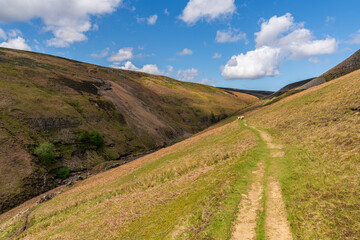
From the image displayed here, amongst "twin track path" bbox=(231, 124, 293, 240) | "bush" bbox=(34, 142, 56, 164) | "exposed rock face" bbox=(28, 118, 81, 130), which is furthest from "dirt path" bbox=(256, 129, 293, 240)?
"exposed rock face" bbox=(28, 118, 81, 130)

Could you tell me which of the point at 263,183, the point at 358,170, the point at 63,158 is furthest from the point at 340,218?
the point at 63,158

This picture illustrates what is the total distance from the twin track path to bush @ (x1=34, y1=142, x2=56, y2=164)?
57.2 m

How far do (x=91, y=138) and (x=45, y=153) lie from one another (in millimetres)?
15875

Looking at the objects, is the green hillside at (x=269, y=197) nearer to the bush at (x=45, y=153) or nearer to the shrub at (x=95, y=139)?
the bush at (x=45, y=153)

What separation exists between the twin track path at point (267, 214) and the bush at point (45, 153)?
2251 inches

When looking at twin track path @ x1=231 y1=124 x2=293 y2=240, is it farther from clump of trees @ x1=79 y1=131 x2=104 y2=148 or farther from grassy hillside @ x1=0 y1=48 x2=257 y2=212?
clump of trees @ x1=79 y1=131 x2=104 y2=148

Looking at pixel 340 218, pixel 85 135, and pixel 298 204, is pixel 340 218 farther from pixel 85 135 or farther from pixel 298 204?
pixel 85 135

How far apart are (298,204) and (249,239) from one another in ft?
12.8

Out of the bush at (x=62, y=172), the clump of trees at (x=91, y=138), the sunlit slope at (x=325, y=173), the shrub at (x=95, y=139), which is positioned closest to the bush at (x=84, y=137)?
the clump of trees at (x=91, y=138)

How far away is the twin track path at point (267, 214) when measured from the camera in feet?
28.7

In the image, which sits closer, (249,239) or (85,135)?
(249,239)

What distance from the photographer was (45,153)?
171 feet

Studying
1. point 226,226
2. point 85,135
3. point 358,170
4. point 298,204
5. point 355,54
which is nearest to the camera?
point 226,226

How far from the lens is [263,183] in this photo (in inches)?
548
